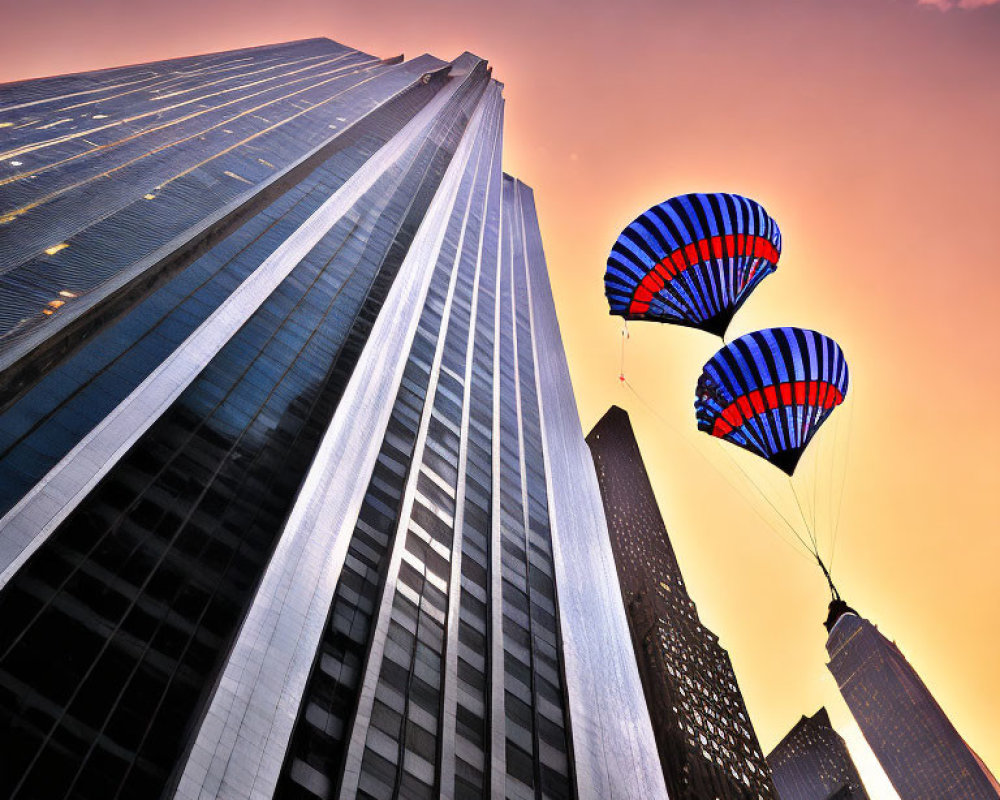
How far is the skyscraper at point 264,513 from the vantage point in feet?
68.0

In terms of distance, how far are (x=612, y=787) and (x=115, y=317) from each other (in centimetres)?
2997

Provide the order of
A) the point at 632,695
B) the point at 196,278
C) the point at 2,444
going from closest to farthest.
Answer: the point at 2,444
the point at 632,695
the point at 196,278

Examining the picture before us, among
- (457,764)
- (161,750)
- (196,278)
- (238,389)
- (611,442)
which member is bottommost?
(161,750)

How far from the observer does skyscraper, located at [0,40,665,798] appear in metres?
20.7

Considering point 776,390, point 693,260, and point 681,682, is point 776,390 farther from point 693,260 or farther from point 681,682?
point 681,682

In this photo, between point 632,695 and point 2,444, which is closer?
point 2,444

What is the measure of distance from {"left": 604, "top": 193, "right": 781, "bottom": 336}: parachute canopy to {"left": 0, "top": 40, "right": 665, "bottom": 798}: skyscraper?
1493cm

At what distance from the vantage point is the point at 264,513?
30406 mm

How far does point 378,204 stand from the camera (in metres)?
74.9

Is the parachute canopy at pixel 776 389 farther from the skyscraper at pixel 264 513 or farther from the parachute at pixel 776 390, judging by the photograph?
the skyscraper at pixel 264 513

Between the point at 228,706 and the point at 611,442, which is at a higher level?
the point at 611,442

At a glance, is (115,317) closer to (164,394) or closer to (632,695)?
(164,394)

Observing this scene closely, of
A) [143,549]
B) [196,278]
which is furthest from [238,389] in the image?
[143,549]

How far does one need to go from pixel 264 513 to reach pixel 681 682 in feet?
237
